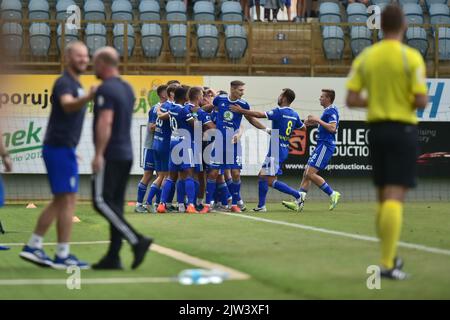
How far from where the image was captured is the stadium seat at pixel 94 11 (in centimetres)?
2741

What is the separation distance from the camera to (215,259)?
10938 millimetres

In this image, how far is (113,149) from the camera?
32.6 ft

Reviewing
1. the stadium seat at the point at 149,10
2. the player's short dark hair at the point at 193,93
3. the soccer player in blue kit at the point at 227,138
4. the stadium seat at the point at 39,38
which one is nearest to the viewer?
the player's short dark hair at the point at 193,93

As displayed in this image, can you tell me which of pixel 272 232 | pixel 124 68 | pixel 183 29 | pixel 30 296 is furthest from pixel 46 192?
pixel 30 296

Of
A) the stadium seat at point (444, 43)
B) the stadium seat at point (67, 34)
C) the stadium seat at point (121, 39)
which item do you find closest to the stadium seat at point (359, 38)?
the stadium seat at point (444, 43)

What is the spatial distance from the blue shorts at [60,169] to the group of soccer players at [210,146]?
29.1 feet

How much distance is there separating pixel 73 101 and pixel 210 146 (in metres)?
10.2

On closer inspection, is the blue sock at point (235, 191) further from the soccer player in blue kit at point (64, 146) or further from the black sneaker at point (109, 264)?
the black sneaker at point (109, 264)

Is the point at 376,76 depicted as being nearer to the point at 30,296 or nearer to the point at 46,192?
the point at 30,296

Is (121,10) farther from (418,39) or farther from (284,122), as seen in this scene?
(284,122)

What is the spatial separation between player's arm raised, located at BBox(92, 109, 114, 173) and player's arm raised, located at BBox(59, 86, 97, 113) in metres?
0.25

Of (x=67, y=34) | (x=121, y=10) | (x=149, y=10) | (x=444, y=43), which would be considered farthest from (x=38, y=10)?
(x=444, y=43)

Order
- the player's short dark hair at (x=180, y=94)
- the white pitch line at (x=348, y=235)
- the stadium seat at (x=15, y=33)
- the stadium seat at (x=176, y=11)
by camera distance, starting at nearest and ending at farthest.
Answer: the white pitch line at (x=348, y=235), the player's short dark hair at (x=180, y=94), the stadium seat at (x=15, y=33), the stadium seat at (x=176, y=11)

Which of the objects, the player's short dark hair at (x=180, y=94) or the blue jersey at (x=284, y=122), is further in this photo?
the blue jersey at (x=284, y=122)
